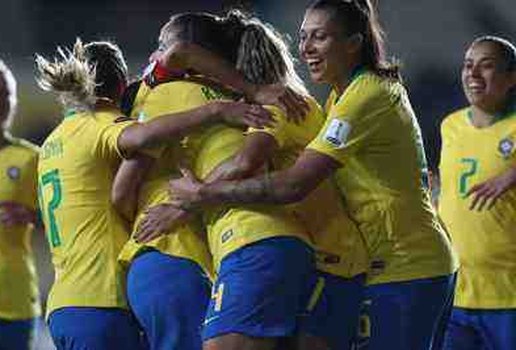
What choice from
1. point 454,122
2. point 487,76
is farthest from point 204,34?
point 454,122

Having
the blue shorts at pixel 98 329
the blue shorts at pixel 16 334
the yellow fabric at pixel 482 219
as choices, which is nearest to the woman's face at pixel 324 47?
the blue shorts at pixel 98 329

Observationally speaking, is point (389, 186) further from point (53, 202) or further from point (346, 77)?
point (53, 202)

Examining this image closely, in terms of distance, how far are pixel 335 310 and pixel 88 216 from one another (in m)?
1.12

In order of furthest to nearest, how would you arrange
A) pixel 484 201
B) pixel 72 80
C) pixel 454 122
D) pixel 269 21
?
1. pixel 269 21
2. pixel 454 122
3. pixel 484 201
4. pixel 72 80

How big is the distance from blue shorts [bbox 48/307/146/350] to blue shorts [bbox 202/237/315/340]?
0.68 m

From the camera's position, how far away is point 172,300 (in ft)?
21.1

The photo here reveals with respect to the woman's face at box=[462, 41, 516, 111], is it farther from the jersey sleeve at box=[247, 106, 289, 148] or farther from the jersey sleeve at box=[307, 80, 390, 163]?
the jersey sleeve at box=[247, 106, 289, 148]

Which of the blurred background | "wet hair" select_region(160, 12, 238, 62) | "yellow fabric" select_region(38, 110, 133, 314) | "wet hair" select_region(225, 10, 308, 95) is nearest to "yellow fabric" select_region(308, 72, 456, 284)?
"wet hair" select_region(225, 10, 308, 95)

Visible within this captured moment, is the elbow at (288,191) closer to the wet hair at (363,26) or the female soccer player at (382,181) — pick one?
the female soccer player at (382,181)

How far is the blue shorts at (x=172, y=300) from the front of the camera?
253 inches

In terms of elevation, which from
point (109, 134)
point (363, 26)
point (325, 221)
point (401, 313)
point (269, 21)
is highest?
point (363, 26)

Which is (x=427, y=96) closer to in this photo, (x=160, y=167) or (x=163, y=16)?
(x=163, y=16)

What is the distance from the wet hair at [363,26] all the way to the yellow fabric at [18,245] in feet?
8.95

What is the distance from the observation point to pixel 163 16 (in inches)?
749
